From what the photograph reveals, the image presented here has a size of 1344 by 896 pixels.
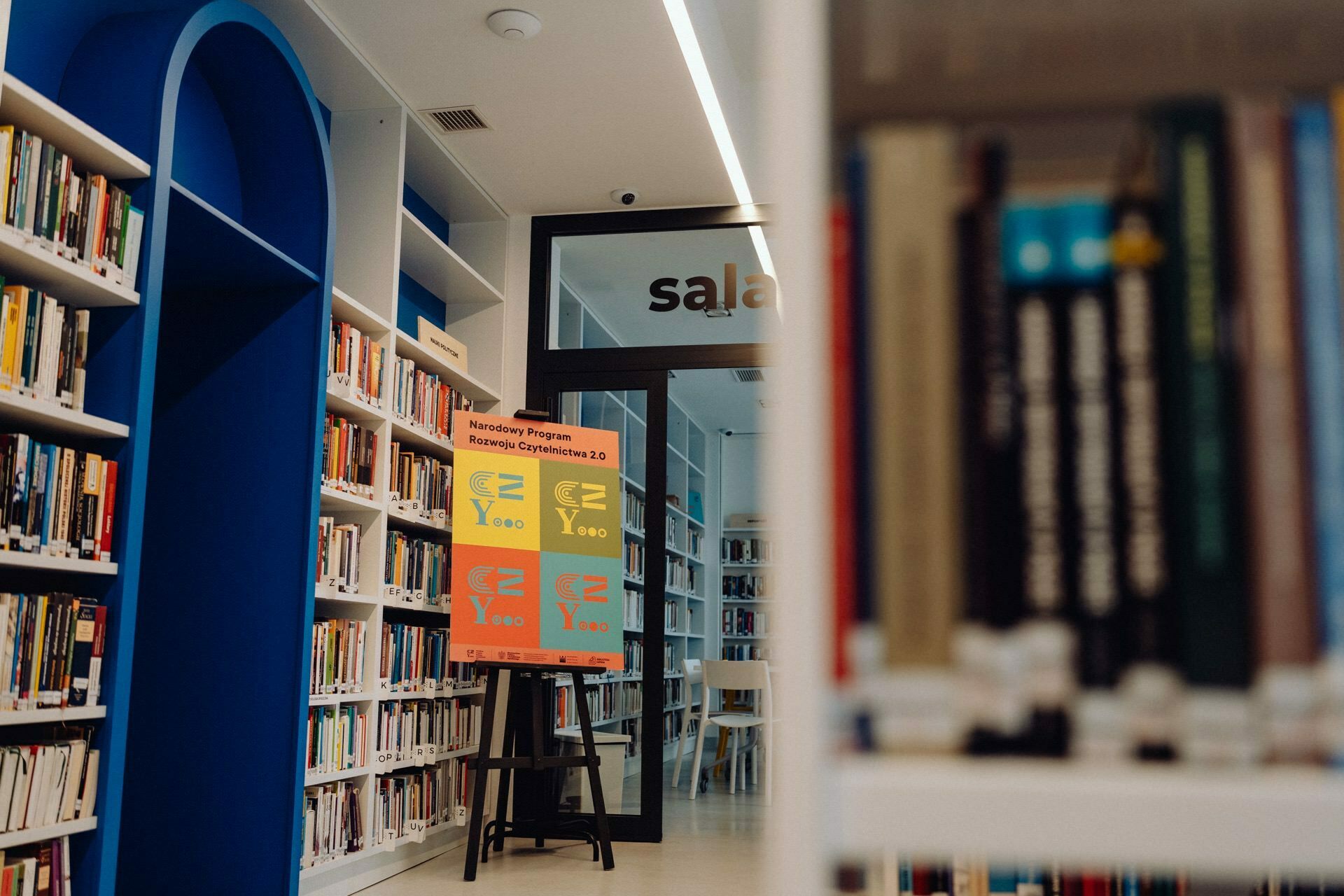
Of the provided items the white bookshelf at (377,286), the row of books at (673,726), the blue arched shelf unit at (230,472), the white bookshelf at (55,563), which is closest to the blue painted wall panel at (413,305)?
the white bookshelf at (377,286)

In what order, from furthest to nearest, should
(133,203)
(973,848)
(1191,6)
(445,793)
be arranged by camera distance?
(445,793), (133,203), (1191,6), (973,848)

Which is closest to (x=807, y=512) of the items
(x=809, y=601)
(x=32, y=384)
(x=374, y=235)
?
(x=809, y=601)

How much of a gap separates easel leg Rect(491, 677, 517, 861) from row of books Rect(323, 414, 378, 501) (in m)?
1.23

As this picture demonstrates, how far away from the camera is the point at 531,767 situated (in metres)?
4.13

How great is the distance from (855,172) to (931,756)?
24 cm

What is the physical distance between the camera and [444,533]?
15.9ft

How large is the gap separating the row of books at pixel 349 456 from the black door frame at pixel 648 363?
1.46 metres

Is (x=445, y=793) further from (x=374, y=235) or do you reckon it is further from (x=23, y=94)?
(x=23, y=94)

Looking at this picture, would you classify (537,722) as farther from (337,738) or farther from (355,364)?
(355,364)

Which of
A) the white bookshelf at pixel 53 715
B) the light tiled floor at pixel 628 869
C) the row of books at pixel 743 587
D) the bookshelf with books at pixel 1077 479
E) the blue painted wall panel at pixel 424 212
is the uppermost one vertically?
the blue painted wall panel at pixel 424 212

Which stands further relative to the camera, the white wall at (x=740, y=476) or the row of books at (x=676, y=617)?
the white wall at (x=740, y=476)

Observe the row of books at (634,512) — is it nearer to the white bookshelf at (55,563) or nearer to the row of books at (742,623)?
the white bookshelf at (55,563)

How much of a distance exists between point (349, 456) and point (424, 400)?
0.75 meters

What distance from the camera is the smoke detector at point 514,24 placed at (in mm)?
3637
